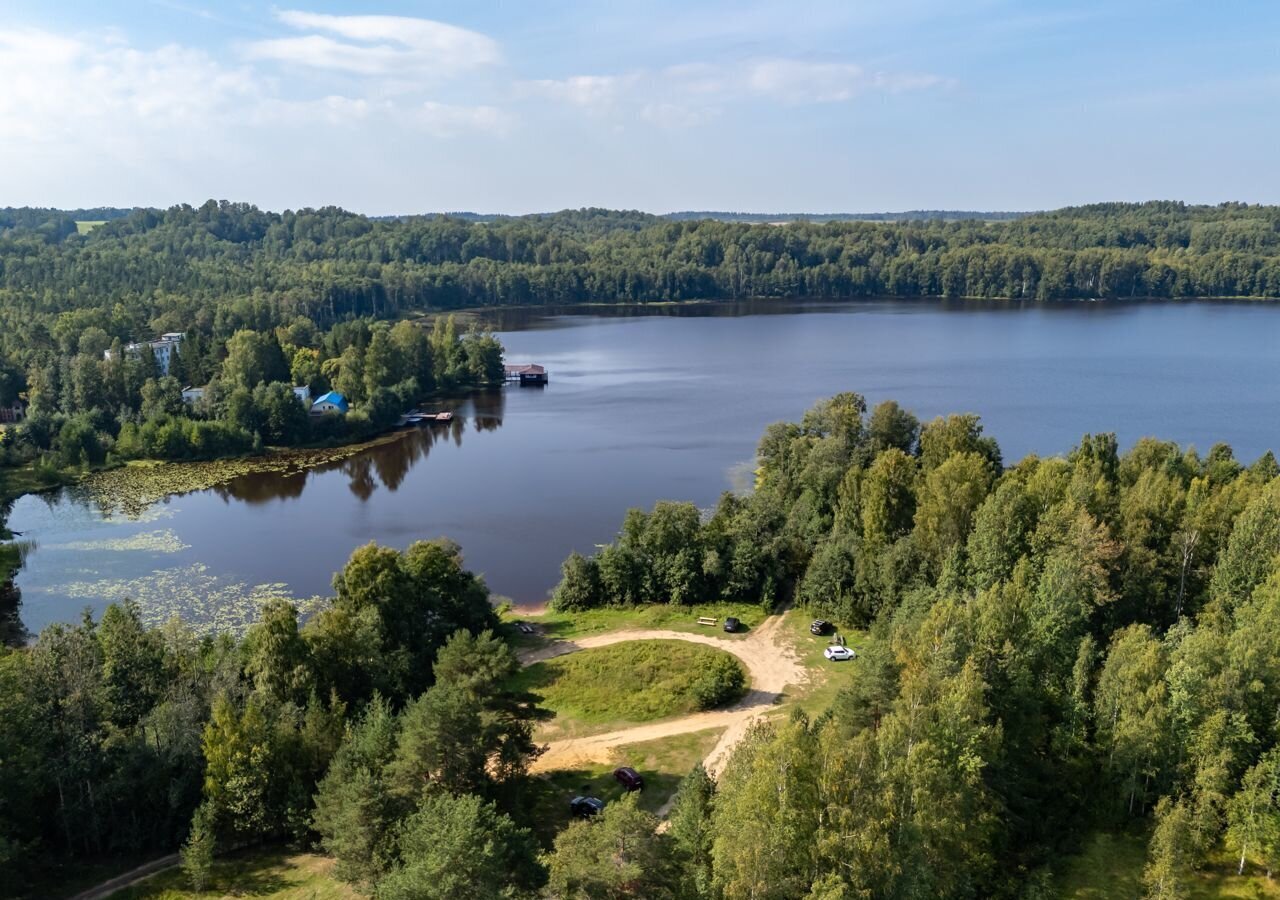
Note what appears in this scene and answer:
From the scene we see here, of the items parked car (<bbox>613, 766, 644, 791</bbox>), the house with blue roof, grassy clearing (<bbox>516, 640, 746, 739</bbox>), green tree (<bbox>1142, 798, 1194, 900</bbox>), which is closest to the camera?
green tree (<bbox>1142, 798, 1194, 900</bbox>)

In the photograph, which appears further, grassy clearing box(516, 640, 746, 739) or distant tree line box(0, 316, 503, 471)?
distant tree line box(0, 316, 503, 471)

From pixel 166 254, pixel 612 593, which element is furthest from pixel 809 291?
pixel 612 593

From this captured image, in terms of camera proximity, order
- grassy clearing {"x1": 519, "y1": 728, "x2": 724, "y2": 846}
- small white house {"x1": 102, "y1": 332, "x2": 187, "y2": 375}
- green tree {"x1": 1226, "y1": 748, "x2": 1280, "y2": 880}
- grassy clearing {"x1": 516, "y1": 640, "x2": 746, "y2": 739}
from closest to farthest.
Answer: green tree {"x1": 1226, "y1": 748, "x2": 1280, "y2": 880} < grassy clearing {"x1": 519, "y1": 728, "x2": 724, "y2": 846} < grassy clearing {"x1": 516, "y1": 640, "x2": 746, "y2": 739} < small white house {"x1": 102, "y1": 332, "x2": 187, "y2": 375}

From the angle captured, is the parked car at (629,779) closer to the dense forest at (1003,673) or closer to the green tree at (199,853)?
the dense forest at (1003,673)

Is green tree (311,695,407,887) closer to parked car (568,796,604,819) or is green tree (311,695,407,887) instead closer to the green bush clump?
parked car (568,796,604,819)

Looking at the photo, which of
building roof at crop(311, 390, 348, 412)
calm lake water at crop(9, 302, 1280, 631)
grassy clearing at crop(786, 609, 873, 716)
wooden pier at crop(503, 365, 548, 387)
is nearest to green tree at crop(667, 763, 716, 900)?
grassy clearing at crop(786, 609, 873, 716)

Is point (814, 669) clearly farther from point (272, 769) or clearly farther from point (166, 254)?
point (166, 254)

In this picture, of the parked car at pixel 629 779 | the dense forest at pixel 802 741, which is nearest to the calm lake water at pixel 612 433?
the dense forest at pixel 802 741
